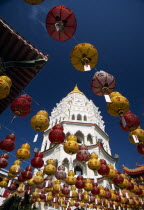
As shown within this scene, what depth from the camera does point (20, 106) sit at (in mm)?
5047

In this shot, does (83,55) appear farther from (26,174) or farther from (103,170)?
(26,174)

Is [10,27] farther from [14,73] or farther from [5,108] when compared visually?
[5,108]

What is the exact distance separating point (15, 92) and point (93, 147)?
44.0 feet

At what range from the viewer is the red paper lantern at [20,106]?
505 centimetres

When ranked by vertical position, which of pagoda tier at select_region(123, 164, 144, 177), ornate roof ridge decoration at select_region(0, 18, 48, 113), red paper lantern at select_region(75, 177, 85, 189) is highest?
pagoda tier at select_region(123, 164, 144, 177)

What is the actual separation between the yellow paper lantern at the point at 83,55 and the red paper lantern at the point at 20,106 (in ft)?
7.42

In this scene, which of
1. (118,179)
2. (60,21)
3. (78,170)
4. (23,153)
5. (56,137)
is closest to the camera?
(60,21)

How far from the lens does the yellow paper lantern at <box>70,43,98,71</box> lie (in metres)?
4.55

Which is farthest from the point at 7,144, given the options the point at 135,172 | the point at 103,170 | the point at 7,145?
the point at 135,172

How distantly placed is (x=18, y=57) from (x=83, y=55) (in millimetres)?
2535

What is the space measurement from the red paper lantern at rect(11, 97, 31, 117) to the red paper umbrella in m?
2.51

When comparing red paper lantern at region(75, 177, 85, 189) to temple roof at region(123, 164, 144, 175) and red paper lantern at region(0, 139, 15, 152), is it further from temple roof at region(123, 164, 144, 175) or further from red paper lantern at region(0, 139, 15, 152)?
temple roof at region(123, 164, 144, 175)

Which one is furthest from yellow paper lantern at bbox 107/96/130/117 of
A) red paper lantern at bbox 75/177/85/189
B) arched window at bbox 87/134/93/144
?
arched window at bbox 87/134/93/144

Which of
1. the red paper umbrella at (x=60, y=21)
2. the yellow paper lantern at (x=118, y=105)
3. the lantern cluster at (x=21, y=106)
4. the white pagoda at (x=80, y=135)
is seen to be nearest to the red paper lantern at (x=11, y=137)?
the lantern cluster at (x=21, y=106)
